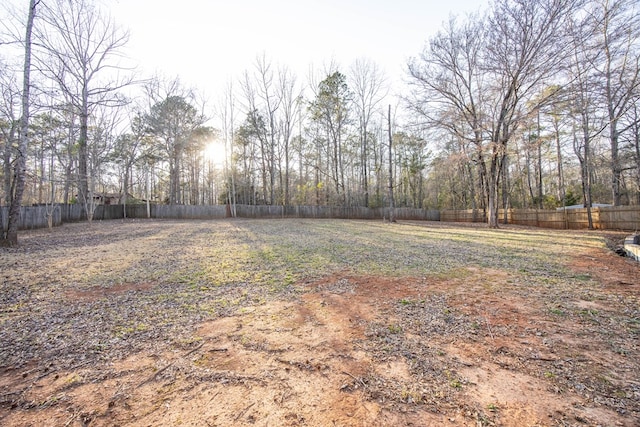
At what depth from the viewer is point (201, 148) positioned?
2589cm

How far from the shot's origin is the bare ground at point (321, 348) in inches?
57.6

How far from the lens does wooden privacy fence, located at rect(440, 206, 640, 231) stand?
41.3ft

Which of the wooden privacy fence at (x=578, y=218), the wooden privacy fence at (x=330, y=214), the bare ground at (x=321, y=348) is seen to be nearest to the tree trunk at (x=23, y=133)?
the wooden privacy fence at (x=330, y=214)

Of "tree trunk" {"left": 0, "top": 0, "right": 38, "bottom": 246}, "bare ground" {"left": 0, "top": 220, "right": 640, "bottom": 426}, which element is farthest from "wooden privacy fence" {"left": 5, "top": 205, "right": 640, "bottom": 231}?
"bare ground" {"left": 0, "top": 220, "right": 640, "bottom": 426}

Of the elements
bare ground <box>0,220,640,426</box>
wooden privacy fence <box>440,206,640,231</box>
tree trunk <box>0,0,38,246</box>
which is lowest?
bare ground <box>0,220,640,426</box>

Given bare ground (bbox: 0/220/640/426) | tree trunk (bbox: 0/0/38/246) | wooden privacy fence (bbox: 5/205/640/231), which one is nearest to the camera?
bare ground (bbox: 0/220/640/426)

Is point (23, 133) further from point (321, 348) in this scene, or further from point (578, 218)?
point (578, 218)

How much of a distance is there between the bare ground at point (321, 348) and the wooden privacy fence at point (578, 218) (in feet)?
41.2

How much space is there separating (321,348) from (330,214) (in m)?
23.5

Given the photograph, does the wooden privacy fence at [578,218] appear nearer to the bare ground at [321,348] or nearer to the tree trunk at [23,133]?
the bare ground at [321,348]

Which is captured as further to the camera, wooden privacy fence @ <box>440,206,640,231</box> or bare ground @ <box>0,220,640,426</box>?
wooden privacy fence @ <box>440,206,640,231</box>

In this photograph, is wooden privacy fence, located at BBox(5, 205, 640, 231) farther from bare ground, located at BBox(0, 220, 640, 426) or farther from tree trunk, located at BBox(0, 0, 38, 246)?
bare ground, located at BBox(0, 220, 640, 426)

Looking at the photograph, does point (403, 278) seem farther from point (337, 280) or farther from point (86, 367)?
point (86, 367)

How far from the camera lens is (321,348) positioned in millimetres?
2143
